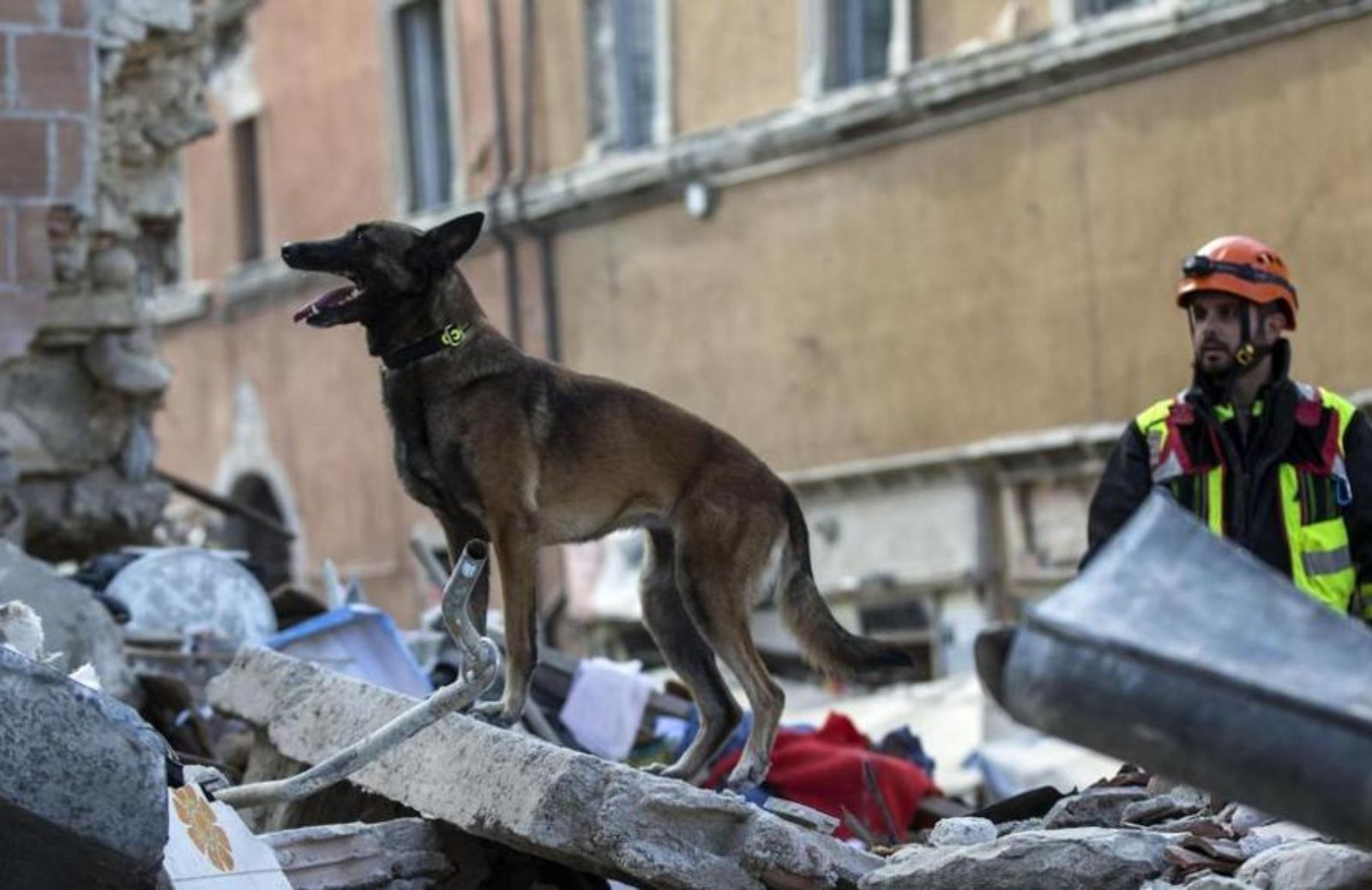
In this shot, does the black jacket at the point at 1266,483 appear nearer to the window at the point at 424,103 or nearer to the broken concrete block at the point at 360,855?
the broken concrete block at the point at 360,855

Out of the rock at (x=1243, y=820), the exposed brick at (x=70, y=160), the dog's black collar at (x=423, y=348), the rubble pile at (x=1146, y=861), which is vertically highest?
the exposed brick at (x=70, y=160)

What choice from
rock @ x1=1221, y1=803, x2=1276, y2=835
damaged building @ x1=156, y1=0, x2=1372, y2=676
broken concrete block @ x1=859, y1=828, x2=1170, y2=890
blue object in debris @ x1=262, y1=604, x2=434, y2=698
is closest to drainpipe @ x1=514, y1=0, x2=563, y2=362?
damaged building @ x1=156, y1=0, x2=1372, y2=676

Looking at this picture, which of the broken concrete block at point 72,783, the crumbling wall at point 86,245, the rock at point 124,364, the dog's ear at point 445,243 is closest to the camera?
the broken concrete block at point 72,783

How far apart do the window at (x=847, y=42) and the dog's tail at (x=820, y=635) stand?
1400 cm

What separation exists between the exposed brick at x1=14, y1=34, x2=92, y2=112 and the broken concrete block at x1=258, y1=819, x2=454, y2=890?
22.2ft

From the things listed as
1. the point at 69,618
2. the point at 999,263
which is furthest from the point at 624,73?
the point at 69,618

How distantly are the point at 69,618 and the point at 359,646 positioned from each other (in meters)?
1.07

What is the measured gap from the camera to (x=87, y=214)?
13586 millimetres

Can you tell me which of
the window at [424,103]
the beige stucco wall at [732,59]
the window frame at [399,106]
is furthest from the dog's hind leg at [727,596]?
the window at [424,103]

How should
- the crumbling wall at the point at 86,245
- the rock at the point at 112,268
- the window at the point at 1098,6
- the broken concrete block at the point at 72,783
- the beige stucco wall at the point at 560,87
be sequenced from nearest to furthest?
the broken concrete block at the point at 72,783, the crumbling wall at the point at 86,245, the rock at the point at 112,268, the window at the point at 1098,6, the beige stucco wall at the point at 560,87

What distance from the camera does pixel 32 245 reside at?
43.9ft

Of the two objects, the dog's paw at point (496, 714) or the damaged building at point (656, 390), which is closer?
the damaged building at point (656, 390)

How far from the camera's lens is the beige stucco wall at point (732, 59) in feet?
75.9

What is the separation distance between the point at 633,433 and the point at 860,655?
89 cm
